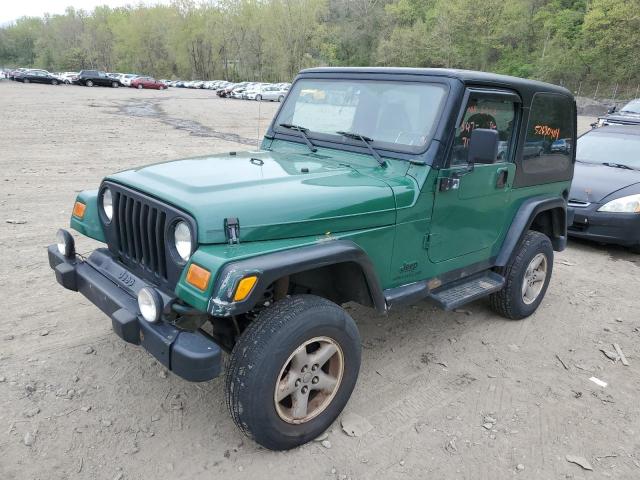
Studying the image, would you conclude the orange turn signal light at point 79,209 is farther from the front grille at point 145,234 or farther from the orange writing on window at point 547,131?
the orange writing on window at point 547,131

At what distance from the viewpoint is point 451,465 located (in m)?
2.83

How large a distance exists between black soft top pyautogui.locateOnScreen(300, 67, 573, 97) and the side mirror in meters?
0.42

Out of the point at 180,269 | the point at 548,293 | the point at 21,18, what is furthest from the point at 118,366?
the point at 21,18

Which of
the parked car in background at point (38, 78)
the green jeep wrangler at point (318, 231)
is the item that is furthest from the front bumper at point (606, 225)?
the parked car in background at point (38, 78)

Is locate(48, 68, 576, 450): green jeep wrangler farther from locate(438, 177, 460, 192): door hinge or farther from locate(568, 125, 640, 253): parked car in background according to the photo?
locate(568, 125, 640, 253): parked car in background

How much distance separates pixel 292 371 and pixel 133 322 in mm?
875

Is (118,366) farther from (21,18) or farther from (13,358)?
(21,18)

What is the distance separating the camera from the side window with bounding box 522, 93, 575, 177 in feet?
13.7

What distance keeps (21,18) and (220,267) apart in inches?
5767

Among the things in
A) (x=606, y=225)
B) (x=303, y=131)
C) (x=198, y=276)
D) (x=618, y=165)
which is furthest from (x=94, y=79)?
(x=198, y=276)

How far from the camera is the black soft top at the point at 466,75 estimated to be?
3.47m

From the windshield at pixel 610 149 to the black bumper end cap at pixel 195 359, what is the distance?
7123 mm

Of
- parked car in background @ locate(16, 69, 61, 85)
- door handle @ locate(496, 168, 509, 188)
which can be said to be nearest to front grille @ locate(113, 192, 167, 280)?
door handle @ locate(496, 168, 509, 188)

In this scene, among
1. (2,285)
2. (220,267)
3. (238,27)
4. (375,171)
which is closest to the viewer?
(220,267)
